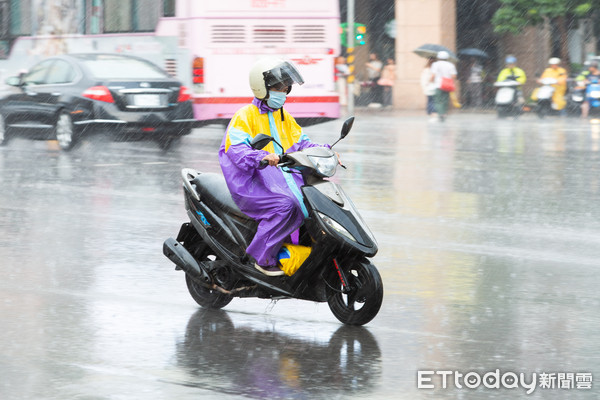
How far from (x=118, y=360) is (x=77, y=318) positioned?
1083mm

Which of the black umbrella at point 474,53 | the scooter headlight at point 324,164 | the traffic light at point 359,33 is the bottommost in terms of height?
the scooter headlight at point 324,164

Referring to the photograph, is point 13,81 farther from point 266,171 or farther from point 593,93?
point 593,93

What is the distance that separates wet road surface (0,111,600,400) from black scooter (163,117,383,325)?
0.54 feet

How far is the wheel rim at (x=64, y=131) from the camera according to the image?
1853 centimetres

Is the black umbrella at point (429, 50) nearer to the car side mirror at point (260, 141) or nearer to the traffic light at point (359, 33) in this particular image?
the traffic light at point (359, 33)

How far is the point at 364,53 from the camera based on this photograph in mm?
42625

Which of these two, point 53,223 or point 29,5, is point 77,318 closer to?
point 53,223

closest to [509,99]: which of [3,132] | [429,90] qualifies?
[429,90]

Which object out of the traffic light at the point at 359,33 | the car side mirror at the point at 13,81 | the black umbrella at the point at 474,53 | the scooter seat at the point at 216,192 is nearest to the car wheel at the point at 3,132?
the car side mirror at the point at 13,81

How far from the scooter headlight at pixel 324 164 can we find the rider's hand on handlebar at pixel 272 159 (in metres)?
0.18

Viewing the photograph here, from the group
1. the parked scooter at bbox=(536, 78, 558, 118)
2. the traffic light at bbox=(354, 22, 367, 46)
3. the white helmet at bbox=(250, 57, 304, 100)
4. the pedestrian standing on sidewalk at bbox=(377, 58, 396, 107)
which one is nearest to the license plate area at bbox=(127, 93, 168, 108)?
the white helmet at bbox=(250, 57, 304, 100)

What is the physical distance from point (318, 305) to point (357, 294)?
746 millimetres

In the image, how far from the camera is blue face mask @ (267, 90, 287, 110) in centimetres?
688

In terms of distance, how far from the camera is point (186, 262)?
23.6 ft
